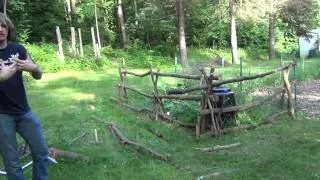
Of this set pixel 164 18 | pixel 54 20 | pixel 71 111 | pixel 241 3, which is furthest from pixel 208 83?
pixel 54 20

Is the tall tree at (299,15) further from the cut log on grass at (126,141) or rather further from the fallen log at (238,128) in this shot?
the cut log on grass at (126,141)

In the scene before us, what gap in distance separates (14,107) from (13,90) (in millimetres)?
156

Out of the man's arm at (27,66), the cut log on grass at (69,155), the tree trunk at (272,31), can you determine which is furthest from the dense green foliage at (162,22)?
the man's arm at (27,66)

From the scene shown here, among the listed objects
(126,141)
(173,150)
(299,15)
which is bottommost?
(173,150)

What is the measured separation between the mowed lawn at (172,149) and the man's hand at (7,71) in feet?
8.19

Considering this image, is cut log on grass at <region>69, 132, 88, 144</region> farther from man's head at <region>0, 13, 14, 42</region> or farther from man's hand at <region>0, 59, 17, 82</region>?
man's hand at <region>0, 59, 17, 82</region>

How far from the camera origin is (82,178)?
6.55 m

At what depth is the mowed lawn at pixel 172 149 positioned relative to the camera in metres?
6.82

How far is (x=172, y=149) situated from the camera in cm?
854

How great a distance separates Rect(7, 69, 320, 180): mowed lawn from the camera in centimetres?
682

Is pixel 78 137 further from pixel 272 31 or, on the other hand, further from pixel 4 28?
pixel 272 31

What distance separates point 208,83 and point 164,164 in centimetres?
226

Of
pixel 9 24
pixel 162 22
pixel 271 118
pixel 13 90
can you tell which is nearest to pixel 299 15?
pixel 162 22

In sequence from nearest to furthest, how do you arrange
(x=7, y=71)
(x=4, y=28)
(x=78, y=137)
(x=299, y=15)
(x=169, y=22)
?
(x=7, y=71) → (x=4, y=28) → (x=78, y=137) → (x=169, y=22) → (x=299, y=15)
